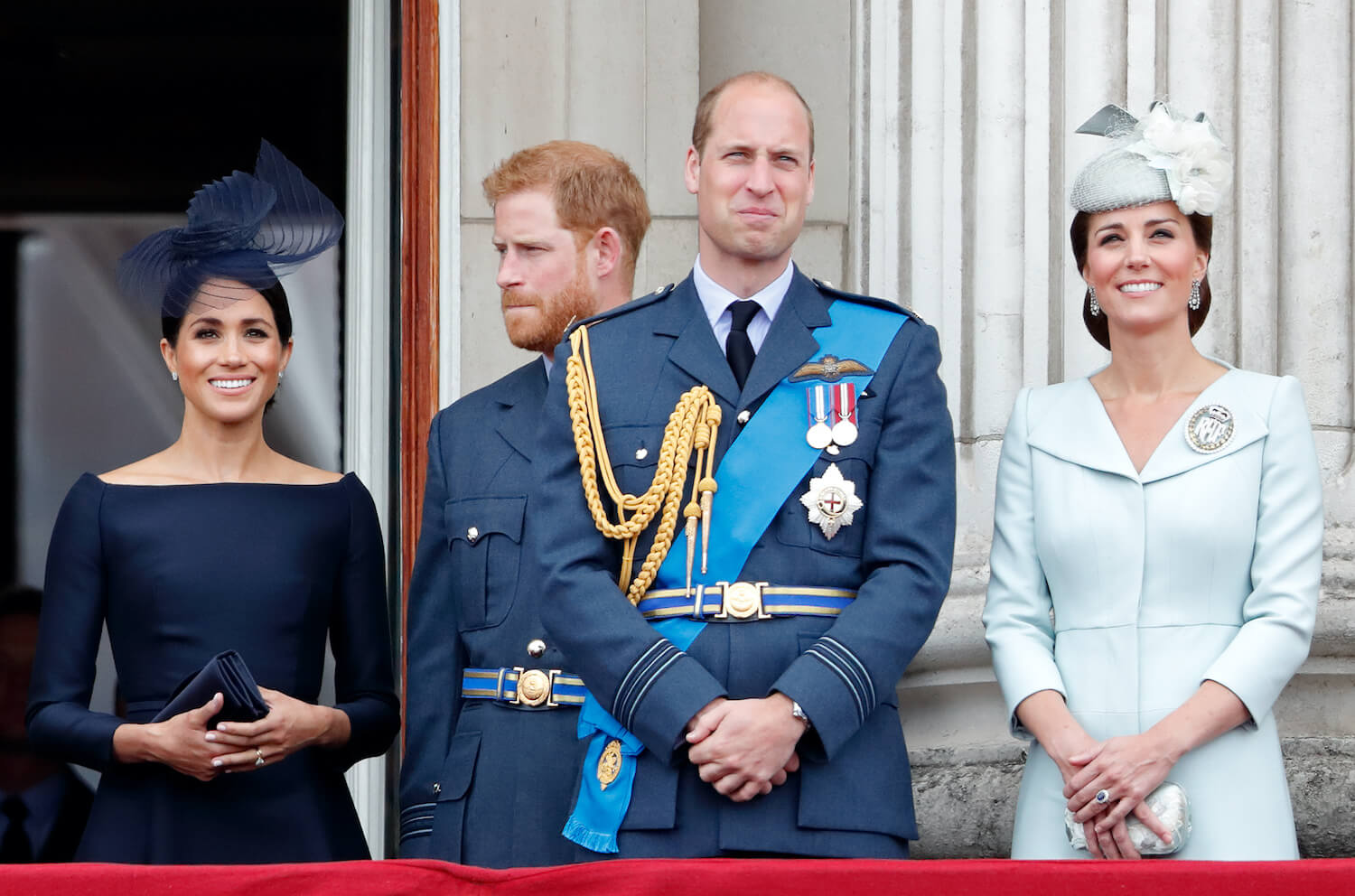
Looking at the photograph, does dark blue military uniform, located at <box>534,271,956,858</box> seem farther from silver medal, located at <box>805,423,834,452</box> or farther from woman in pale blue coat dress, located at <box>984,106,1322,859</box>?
woman in pale blue coat dress, located at <box>984,106,1322,859</box>

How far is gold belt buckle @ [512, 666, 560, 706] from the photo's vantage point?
3.29 meters

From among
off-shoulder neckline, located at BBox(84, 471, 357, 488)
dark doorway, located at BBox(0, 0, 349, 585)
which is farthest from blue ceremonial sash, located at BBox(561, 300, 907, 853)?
dark doorway, located at BBox(0, 0, 349, 585)

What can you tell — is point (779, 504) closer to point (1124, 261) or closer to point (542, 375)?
point (1124, 261)

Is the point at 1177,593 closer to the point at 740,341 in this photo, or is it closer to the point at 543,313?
the point at 740,341

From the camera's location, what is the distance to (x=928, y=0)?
412 centimetres

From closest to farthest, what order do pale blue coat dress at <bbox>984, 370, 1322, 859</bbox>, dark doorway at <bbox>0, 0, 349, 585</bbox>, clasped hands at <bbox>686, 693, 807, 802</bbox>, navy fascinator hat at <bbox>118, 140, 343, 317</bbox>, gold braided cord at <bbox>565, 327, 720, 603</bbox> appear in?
clasped hands at <bbox>686, 693, 807, 802</bbox>, pale blue coat dress at <bbox>984, 370, 1322, 859</bbox>, gold braided cord at <bbox>565, 327, 720, 603</bbox>, navy fascinator hat at <bbox>118, 140, 343, 317</bbox>, dark doorway at <bbox>0, 0, 349, 585</bbox>

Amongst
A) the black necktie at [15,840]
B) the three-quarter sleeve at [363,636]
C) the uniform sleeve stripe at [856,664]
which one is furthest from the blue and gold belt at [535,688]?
the black necktie at [15,840]

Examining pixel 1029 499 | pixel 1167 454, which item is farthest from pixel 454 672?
pixel 1167 454

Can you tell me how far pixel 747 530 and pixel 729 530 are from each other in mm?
28

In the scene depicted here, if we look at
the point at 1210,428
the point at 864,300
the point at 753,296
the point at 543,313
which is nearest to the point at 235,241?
the point at 543,313

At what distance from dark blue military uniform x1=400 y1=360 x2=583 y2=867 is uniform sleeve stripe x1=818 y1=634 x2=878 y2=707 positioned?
2.06 feet

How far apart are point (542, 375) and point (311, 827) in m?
0.88

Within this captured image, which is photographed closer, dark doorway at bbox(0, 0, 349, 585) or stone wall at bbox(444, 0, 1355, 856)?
stone wall at bbox(444, 0, 1355, 856)

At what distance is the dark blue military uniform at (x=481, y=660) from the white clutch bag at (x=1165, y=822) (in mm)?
910
